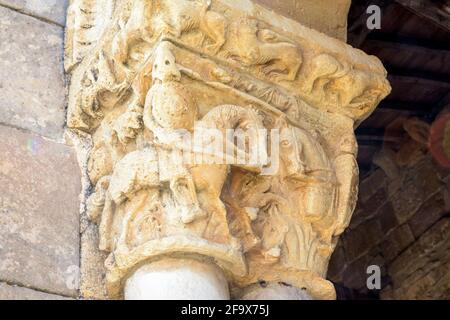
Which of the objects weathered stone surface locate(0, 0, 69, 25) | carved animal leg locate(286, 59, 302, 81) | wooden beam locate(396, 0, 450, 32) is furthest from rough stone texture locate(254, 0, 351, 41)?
wooden beam locate(396, 0, 450, 32)

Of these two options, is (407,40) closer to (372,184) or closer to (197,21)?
(372,184)

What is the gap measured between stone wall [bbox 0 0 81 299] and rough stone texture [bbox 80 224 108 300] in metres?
0.02

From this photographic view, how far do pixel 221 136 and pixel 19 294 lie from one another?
2.15 ft

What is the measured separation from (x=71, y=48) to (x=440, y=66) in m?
2.55

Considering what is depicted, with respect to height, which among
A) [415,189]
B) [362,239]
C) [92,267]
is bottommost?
[92,267]

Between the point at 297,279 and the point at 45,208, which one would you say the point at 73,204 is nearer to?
the point at 45,208

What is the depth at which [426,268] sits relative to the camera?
5.36 m

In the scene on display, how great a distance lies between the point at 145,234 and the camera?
8.27 ft

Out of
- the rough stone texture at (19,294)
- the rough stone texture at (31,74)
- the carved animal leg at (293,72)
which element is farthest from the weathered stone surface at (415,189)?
the rough stone texture at (19,294)

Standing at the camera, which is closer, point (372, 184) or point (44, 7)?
point (44, 7)

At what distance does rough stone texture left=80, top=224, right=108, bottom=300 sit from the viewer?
2639mm

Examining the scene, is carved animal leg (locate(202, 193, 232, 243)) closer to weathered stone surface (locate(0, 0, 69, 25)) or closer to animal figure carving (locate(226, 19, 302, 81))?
animal figure carving (locate(226, 19, 302, 81))

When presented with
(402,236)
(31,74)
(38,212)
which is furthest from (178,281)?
(402,236)

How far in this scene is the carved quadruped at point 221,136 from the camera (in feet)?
8.33
